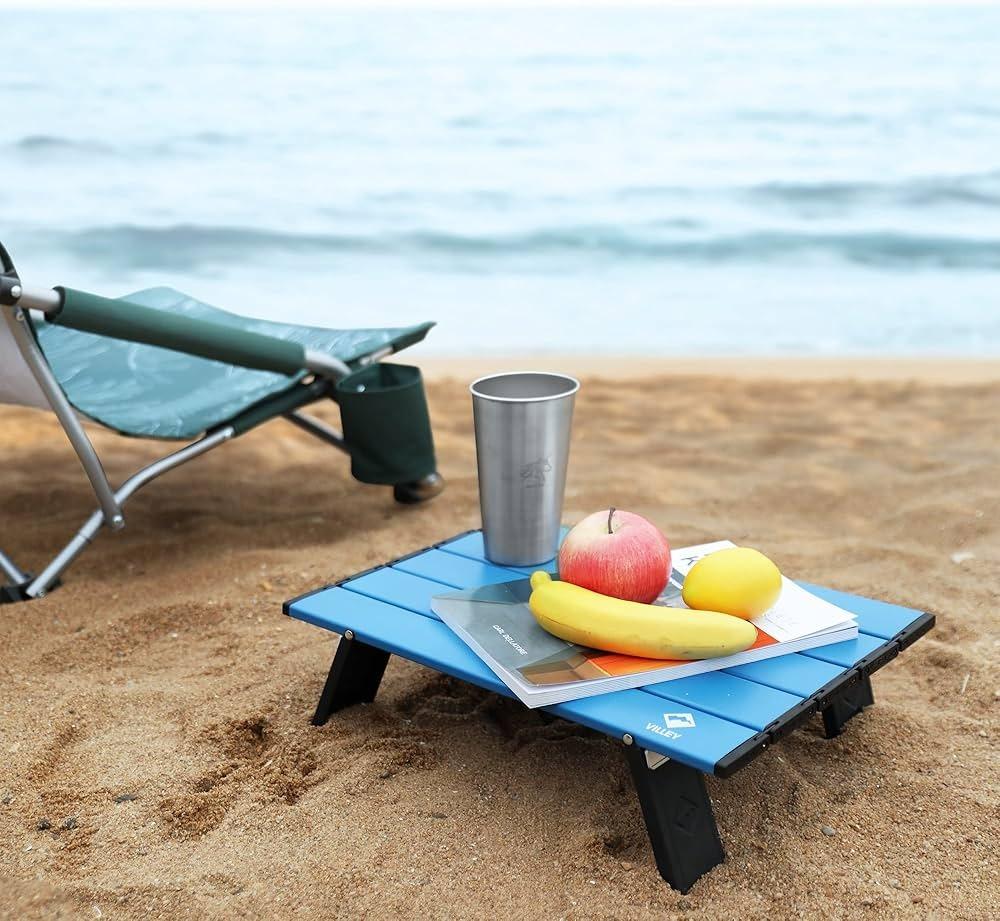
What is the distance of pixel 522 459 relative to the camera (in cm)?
222

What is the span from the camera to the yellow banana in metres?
1.86

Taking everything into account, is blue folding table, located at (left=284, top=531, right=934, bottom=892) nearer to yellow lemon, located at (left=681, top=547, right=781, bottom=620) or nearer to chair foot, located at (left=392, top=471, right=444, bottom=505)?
yellow lemon, located at (left=681, top=547, right=781, bottom=620)

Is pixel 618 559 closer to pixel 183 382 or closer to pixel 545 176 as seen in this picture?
pixel 183 382

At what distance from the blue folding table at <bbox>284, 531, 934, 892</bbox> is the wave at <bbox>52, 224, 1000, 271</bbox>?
26.0 ft

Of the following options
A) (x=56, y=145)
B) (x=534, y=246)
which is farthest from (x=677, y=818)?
(x=56, y=145)

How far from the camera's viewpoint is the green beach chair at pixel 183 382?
2.86 meters

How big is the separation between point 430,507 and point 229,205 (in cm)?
919

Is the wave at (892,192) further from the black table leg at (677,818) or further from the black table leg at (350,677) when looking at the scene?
the black table leg at (677,818)

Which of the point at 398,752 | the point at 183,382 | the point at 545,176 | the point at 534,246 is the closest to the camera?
the point at 398,752

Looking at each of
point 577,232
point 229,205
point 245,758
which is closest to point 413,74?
point 229,205

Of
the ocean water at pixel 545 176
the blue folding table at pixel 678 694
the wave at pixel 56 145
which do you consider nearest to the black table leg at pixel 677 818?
the blue folding table at pixel 678 694

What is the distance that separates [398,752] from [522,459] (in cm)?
63

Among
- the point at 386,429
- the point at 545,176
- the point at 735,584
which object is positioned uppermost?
the point at 735,584

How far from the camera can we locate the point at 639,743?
5.58 feet
